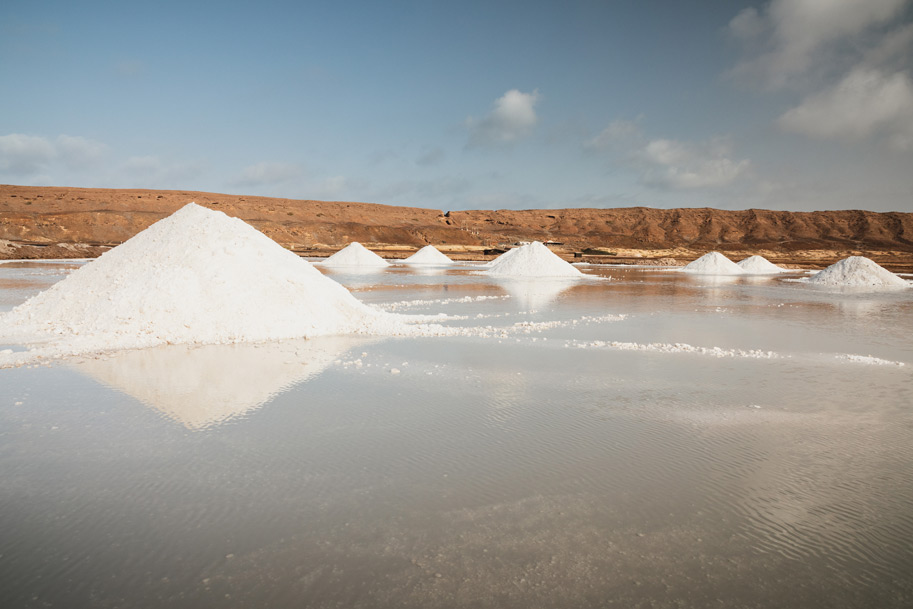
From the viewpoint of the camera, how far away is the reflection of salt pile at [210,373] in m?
4.38

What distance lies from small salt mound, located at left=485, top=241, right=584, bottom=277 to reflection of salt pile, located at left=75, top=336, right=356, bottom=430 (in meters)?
17.8

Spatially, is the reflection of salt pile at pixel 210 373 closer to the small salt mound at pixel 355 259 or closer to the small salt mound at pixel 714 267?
the small salt mound at pixel 355 259

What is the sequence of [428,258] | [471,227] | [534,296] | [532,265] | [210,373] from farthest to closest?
1. [471,227]
2. [428,258]
3. [532,265]
4. [534,296]
5. [210,373]

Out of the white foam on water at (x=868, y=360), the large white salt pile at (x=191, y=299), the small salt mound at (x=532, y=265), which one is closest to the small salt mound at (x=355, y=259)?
the small salt mound at (x=532, y=265)

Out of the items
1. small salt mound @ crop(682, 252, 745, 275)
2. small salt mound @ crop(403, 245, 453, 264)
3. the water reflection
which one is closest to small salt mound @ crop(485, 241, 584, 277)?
the water reflection

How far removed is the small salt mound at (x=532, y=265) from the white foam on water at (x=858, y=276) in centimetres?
928

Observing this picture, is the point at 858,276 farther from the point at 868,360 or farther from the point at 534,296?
the point at 868,360

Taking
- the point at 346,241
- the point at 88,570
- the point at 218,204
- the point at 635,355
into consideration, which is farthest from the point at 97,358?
the point at 218,204

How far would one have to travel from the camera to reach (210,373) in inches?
213

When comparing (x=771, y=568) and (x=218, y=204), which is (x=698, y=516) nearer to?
(x=771, y=568)

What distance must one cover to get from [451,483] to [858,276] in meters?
23.8

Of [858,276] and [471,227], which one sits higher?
[471,227]

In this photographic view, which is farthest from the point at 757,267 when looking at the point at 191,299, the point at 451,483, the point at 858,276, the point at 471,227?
the point at 471,227

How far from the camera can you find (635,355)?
22.2 feet
